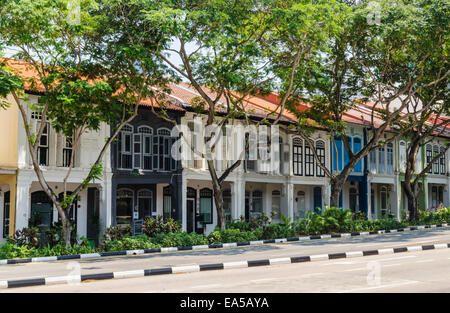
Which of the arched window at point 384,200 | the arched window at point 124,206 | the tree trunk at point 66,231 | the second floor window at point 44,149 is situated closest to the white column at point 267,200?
the arched window at point 124,206

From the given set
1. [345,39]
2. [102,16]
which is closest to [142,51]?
[102,16]

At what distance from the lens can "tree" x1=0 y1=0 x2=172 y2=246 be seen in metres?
15.4

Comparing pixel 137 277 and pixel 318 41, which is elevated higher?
pixel 318 41

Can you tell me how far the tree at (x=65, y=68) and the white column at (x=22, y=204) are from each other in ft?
7.27

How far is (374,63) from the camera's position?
24.0 m

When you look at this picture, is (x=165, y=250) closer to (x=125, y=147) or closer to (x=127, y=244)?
(x=127, y=244)

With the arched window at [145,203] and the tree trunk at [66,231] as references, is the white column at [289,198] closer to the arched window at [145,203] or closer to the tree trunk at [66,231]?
the arched window at [145,203]

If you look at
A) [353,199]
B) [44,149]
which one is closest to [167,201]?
[44,149]

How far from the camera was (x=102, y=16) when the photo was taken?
17094 millimetres

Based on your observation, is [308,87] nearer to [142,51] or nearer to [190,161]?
[190,161]

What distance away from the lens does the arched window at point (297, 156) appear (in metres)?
30.0

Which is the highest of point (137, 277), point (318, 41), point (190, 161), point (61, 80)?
point (318, 41)

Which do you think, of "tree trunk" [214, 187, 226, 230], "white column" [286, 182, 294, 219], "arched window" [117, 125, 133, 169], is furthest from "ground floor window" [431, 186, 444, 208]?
"arched window" [117, 125, 133, 169]
